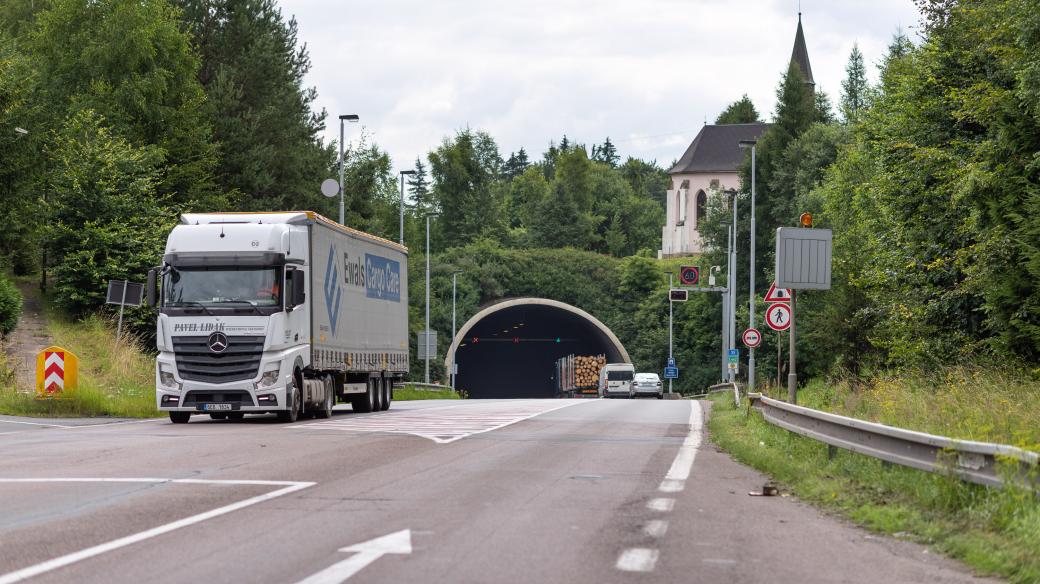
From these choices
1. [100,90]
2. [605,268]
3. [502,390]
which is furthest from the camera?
[502,390]

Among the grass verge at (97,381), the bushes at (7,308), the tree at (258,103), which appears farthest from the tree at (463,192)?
the bushes at (7,308)

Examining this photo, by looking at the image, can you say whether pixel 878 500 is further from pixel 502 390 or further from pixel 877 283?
pixel 502 390

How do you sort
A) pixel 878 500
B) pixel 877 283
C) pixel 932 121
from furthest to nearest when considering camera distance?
pixel 877 283, pixel 932 121, pixel 878 500

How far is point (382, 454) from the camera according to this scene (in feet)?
52.1

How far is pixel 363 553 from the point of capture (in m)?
8.06

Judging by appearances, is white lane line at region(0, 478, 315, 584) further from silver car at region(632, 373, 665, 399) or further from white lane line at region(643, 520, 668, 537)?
silver car at region(632, 373, 665, 399)

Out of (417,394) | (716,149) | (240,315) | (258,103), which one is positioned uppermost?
(716,149)

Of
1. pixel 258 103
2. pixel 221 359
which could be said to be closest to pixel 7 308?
pixel 221 359

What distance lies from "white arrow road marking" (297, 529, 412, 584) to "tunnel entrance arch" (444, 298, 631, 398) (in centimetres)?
8026

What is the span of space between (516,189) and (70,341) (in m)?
133

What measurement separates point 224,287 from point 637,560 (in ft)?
55.8

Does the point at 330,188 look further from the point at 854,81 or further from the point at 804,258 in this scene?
the point at 854,81

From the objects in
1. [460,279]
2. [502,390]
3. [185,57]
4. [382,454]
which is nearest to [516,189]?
[502,390]

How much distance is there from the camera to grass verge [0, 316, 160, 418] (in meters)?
27.4
